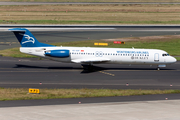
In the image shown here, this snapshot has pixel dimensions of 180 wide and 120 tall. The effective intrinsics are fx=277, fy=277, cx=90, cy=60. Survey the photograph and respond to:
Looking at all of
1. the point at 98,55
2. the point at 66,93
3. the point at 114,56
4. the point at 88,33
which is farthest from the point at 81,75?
the point at 88,33

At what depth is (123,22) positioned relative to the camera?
9625 cm

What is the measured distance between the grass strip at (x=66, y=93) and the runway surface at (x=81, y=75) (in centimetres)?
221

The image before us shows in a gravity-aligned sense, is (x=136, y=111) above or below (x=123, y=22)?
below

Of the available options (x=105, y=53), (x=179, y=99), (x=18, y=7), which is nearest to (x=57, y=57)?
(x=105, y=53)

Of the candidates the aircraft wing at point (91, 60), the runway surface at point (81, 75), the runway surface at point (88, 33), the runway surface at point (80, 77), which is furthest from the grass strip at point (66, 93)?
the runway surface at point (88, 33)

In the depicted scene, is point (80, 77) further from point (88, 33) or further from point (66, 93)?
point (88, 33)

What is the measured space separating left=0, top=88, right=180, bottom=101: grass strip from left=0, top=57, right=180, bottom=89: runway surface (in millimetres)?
2215

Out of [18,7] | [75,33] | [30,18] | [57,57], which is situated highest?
[18,7]

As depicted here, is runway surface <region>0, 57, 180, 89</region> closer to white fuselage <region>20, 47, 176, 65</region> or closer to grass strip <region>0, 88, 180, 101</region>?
white fuselage <region>20, 47, 176, 65</region>

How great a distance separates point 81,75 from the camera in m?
39.7

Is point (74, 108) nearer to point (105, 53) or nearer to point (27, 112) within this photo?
point (27, 112)

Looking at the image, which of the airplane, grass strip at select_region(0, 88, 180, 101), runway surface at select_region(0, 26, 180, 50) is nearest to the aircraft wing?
the airplane

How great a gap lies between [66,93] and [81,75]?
9.63 metres

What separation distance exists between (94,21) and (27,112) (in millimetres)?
76837
